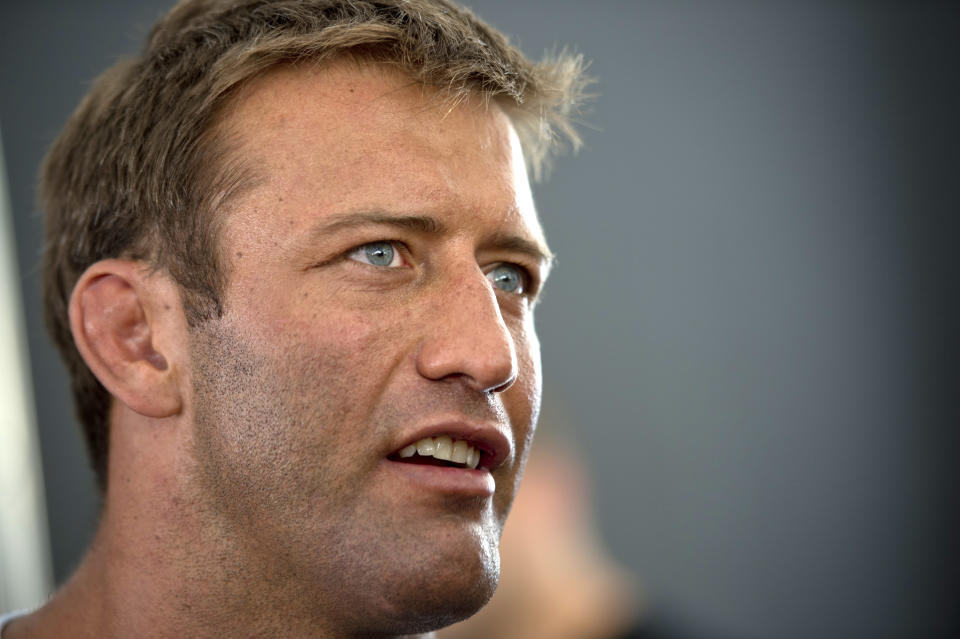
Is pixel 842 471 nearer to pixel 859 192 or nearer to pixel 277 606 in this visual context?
pixel 859 192

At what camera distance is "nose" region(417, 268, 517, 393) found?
1.28 metres

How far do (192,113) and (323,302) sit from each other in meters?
0.35

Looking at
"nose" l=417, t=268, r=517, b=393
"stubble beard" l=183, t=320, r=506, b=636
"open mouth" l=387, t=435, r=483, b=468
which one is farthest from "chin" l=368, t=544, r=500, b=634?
"nose" l=417, t=268, r=517, b=393

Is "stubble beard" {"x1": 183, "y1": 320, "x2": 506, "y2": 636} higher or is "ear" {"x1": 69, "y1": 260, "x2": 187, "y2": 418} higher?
"ear" {"x1": 69, "y1": 260, "x2": 187, "y2": 418}

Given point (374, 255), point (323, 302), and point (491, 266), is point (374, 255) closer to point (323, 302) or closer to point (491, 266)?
point (323, 302)

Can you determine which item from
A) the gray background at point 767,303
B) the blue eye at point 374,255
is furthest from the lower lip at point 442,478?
the gray background at point 767,303

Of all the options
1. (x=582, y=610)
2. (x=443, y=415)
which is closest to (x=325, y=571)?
(x=443, y=415)

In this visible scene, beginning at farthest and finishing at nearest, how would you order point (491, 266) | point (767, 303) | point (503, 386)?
point (767, 303) < point (491, 266) < point (503, 386)

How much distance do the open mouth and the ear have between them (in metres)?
0.33

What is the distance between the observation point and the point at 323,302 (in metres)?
1.30

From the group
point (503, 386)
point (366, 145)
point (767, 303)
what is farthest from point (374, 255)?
point (767, 303)

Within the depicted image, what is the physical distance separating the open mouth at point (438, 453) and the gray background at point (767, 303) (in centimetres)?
242

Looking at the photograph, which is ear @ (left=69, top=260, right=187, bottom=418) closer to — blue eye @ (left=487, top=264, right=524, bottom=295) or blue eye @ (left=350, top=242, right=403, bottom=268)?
blue eye @ (left=350, top=242, right=403, bottom=268)

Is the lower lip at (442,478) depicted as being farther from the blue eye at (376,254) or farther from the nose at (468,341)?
the blue eye at (376,254)
